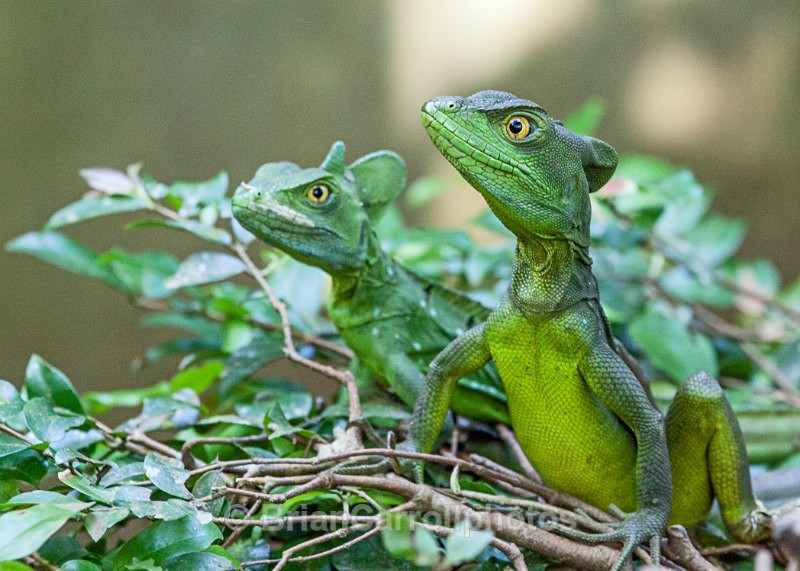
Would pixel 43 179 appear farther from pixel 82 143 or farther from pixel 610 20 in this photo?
pixel 610 20

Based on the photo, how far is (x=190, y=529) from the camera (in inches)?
53.6

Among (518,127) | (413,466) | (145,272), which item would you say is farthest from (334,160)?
(145,272)

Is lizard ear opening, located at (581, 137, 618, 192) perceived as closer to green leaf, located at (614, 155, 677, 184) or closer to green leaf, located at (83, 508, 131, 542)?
green leaf, located at (83, 508, 131, 542)

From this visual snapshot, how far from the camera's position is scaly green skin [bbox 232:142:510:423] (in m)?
1.98

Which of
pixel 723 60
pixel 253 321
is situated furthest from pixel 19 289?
pixel 723 60

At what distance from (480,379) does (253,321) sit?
0.75 meters

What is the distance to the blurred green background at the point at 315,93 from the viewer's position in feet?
14.1

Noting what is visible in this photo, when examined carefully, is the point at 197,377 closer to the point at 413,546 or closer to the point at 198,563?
the point at 198,563

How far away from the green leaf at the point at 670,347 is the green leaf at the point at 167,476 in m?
1.68

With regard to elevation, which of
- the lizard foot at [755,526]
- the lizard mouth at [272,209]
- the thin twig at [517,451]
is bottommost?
the thin twig at [517,451]

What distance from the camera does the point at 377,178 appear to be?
2201mm

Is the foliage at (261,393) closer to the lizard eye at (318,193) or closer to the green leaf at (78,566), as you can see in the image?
the green leaf at (78,566)

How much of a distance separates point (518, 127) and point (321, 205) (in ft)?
2.08

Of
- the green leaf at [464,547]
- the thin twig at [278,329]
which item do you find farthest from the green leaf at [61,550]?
the thin twig at [278,329]
